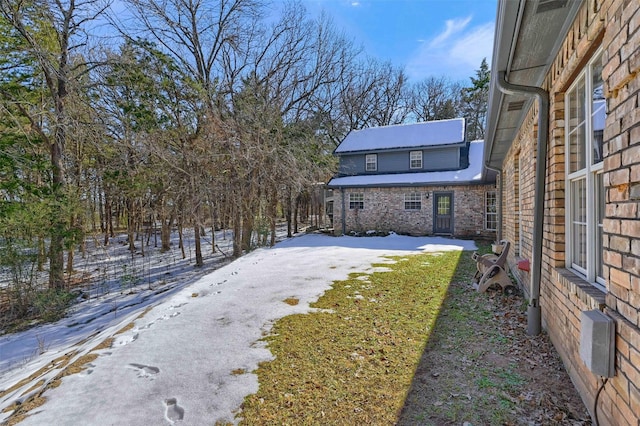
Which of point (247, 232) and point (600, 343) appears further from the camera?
point (247, 232)

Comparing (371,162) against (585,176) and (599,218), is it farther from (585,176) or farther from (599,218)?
(599,218)

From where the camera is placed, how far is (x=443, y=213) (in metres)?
15.6

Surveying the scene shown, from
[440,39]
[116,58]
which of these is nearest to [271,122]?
[116,58]

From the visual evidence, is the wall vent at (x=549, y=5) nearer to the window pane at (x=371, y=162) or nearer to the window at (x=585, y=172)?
the window at (x=585, y=172)

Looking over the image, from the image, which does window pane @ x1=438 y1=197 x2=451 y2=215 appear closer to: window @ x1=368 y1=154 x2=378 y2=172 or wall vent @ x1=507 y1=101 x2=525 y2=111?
window @ x1=368 y1=154 x2=378 y2=172

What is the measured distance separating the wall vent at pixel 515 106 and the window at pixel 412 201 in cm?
1133

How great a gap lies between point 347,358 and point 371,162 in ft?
52.6

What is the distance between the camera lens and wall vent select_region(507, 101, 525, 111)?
15.1 feet

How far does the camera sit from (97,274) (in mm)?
11930

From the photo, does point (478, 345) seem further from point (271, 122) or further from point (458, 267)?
point (271, 122)

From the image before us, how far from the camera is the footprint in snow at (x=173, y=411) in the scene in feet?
8.09

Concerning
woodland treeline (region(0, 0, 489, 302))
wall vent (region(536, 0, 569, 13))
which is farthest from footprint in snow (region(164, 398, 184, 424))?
woodland treeline (region(0, 0, 489, 302))

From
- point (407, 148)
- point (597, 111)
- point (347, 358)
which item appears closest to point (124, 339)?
point (347, 358)

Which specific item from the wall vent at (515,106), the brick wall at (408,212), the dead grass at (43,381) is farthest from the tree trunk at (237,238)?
the wall vent at (515,106)
